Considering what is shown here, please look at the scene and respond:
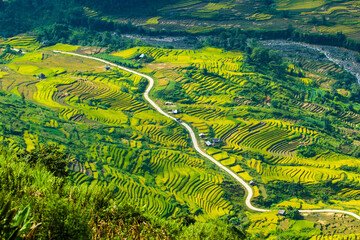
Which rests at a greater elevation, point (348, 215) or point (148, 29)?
point (148, 29)

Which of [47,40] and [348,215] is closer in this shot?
[348,215]

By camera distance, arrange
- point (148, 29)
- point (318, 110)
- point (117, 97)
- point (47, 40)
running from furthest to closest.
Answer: point (148, 29), point (47, 40), point (318, 110), point (117, 97)

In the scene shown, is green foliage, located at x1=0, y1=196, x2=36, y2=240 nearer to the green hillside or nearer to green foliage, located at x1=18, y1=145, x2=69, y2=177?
green foliage, located at x1=18, y1=145, x2=69, y2=177

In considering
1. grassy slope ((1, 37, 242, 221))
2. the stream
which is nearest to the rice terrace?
grassy slope ((1, 37, 242, 221))

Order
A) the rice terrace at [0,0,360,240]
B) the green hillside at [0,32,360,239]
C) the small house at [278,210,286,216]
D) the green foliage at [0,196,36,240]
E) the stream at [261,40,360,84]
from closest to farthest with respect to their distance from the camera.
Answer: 1. the green foliage at [0,196,36,240]
2. the rice terrace at [0,0,360,240]
3. the small house at [278,210,286,216]
4. the green hillside at [0,32,360,239]
5. the stream at [261,40,360,84]

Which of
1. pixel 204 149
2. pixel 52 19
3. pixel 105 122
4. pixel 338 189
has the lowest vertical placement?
pixel 338 189

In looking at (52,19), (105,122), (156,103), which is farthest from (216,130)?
(52,19)

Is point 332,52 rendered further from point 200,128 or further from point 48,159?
point 48,159

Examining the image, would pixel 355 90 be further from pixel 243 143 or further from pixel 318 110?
pixel 243 143

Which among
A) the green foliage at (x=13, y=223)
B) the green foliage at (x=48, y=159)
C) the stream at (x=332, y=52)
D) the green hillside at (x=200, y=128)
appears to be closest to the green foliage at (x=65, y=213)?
the green foliage at (x=13, y=223)
